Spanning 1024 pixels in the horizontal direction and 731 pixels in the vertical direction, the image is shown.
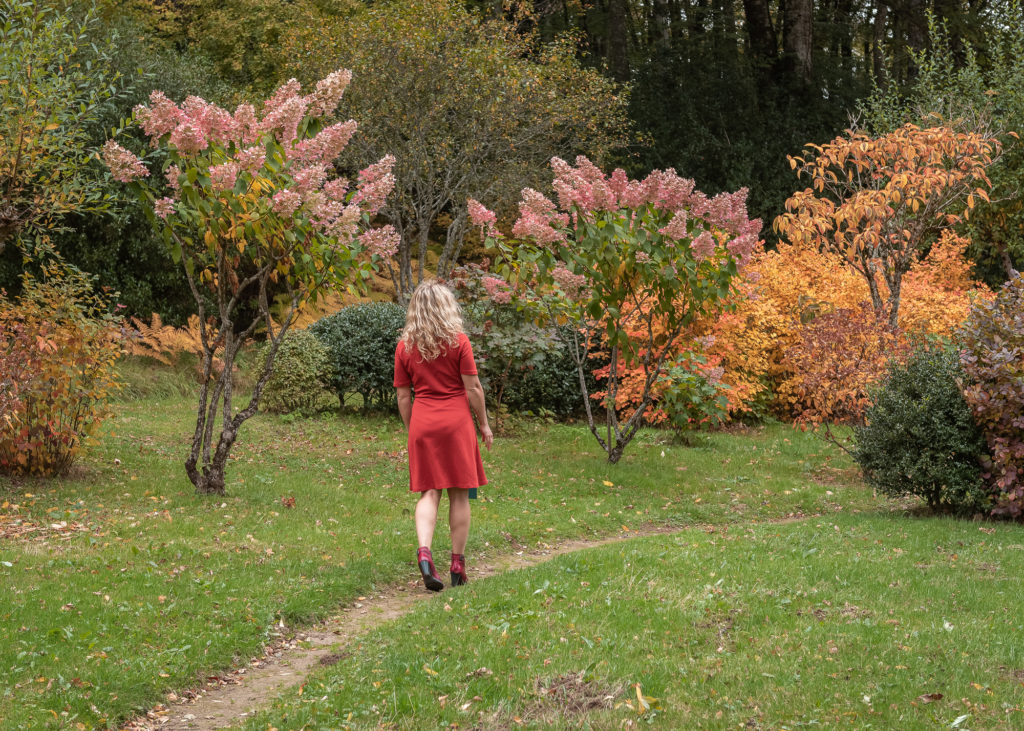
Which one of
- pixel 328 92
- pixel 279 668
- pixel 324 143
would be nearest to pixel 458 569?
pixel 279 668

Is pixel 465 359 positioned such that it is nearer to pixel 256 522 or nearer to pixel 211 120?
pixel 256 522

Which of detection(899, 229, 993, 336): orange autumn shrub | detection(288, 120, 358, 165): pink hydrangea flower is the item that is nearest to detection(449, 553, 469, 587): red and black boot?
detection(288, 120, 358, 165): pink hydrangea flower

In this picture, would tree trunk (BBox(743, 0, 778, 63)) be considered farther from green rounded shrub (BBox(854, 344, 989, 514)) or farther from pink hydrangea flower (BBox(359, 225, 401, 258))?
pink hydrangea flower (BBox(359, 225, 401, 258))

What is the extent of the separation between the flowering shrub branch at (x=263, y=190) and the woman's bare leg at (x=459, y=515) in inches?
96.5

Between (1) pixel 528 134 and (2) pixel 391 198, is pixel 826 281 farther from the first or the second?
(2) pixel 391 198

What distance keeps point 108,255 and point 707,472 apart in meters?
12.3

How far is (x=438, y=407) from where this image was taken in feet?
21.1

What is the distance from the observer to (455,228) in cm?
1967

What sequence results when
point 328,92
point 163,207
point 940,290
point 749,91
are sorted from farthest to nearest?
point 749,91 → point 940,290 → point 163,207 → point 328,92

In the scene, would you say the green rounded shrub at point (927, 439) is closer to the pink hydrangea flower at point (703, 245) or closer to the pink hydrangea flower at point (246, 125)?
the pink hydrangea flower at point (703, 245)

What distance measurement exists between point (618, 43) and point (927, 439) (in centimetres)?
1865

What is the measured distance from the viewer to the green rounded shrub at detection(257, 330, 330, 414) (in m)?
14.1

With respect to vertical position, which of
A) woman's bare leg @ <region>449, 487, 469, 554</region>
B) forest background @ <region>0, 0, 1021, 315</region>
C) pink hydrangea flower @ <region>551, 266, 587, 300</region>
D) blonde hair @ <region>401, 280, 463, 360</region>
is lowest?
woman's bare leg @ <region>449, 487, 469, 554</region>

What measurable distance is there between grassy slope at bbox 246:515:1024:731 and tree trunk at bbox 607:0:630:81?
65.3ft
